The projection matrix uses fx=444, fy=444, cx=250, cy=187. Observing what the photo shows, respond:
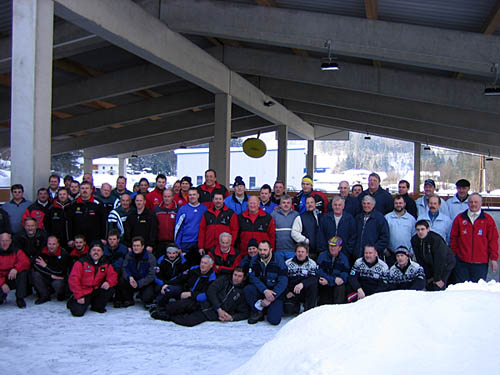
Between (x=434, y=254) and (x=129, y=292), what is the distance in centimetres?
376

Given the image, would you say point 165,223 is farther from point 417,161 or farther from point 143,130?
point 417,161

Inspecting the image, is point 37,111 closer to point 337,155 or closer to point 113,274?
point 113,274

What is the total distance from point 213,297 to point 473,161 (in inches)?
1836

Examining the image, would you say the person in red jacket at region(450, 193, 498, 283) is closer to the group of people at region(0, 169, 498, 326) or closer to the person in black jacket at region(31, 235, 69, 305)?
the group of people at region(0, 169, 498, 326)

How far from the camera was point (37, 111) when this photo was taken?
5.66 metres

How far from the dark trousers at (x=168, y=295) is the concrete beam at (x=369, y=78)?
23.3ft

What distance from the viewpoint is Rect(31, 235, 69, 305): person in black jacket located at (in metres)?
5.62

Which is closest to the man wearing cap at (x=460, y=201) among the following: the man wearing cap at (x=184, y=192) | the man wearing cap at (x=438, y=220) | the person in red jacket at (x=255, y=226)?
the man wearing cap at (x=438, y=220)

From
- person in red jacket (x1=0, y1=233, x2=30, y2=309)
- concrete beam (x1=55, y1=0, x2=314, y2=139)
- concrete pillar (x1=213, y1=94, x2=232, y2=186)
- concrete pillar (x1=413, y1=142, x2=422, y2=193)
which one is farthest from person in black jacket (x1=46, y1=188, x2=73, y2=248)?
concrete pillar (x1=413, y1=142, x2=422, y2=193)

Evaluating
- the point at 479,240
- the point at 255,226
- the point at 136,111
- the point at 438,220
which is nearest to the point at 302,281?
the point at 255,226

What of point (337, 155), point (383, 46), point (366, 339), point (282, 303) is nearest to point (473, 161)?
point (337, 155)

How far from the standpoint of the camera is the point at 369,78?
1095cm

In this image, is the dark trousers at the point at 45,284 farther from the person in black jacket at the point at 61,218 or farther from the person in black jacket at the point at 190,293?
the person in black jacket at the point at 190,293

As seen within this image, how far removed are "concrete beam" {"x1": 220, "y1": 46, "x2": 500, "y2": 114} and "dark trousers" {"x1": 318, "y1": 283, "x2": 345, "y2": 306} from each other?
6.86m
